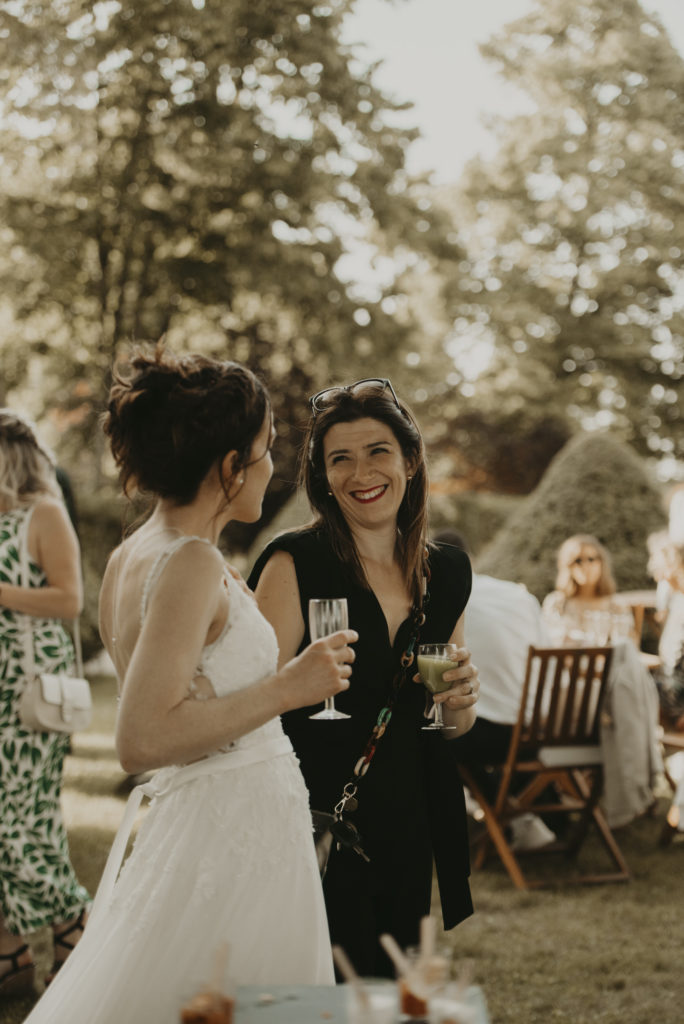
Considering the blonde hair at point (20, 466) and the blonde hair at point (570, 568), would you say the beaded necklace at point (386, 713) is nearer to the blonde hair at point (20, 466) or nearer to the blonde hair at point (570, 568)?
the blonde hair at point (20, 466)

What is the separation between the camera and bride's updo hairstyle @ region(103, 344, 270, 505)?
80.2 inches

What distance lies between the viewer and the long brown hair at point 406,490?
9.42 ft

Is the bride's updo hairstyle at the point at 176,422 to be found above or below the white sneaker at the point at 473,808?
above

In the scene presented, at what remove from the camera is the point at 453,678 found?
2.64 m

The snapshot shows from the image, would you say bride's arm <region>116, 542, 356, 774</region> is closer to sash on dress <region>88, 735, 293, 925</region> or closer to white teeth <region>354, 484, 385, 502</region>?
sash on dress <region>88, 735, 293, 925</region>

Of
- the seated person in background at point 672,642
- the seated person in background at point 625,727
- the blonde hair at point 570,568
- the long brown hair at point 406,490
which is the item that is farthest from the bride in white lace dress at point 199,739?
the blonde hair at point 570,568

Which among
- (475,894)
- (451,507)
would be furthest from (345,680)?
(451,507)

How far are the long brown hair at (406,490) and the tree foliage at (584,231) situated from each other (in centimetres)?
2234

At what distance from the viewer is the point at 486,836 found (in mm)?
6207

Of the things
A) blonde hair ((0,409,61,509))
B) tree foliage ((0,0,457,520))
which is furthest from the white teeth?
tree foliage ((0,0,457,520))

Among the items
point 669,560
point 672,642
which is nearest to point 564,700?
point 672,642

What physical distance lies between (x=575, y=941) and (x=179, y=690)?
371cm

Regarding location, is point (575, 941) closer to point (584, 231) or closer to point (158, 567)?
point (158, 567)

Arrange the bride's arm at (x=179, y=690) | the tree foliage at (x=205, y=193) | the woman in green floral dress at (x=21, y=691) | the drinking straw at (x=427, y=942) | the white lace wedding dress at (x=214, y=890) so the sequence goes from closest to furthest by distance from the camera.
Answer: the drinking straw at (x=427, y=942)
the bride's arm at (x=179, y=690)
the white lace wedding dress at (x=214, y=890)
the woman in green floral dress at (x=21, y=691)
the tree foliage at (x=205, y=193)
